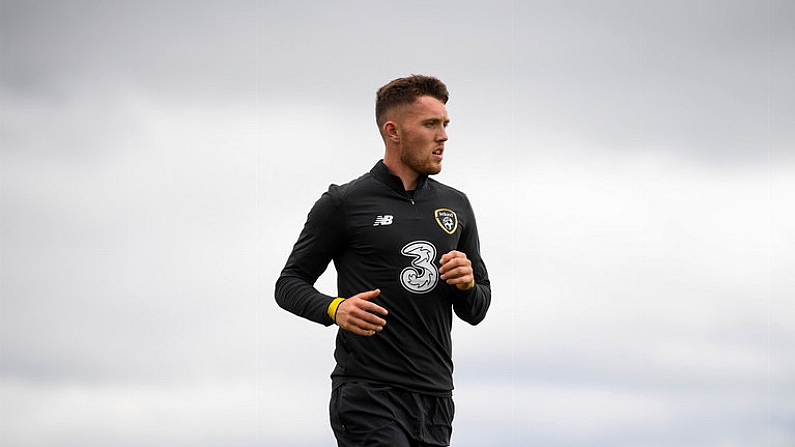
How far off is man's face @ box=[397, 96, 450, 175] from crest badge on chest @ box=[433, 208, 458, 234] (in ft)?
1.03

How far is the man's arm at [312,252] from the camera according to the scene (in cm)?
929

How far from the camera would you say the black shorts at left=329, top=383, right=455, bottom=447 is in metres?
8.96

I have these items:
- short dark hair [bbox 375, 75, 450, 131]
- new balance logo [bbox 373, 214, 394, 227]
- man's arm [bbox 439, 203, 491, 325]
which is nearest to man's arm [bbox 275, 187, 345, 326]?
new balance logo [bbox 373, 214, 394, 227]

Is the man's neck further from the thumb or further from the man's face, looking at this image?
the thumb

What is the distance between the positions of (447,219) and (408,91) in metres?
1.05

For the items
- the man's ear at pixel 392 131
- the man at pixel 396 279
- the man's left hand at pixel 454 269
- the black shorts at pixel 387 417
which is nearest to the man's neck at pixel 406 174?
the man at pixel 396 279

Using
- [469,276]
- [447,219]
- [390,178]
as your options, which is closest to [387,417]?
[469,276]

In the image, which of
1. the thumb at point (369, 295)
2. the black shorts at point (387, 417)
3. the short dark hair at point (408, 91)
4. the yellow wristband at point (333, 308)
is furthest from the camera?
the short dark hair at point (408, 91)

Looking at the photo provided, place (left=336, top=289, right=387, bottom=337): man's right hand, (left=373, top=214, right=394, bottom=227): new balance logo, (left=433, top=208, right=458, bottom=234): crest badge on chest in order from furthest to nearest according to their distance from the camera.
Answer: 1. (left=433, top=208, right=458, bottom=234): crest badge on chest
2. (left=373, top=214, right=394, bottom=227): new balance logo
3. (left=336, top=289, right=387, bottom=337): man's right hand

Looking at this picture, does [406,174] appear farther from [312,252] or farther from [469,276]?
[469,276]

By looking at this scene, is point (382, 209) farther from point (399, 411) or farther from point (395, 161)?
point (399, 411)

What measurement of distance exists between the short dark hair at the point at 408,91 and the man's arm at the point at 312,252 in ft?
2.71

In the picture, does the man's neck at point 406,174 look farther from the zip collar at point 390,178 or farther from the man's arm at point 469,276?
the man's arm at point 469,276

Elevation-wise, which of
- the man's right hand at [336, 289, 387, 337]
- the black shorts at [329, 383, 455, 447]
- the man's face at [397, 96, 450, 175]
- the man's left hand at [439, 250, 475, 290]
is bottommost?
the black shorts at [329, 383, 455, 447]
